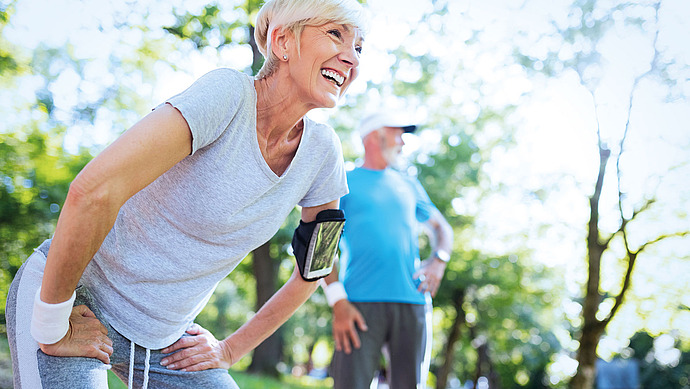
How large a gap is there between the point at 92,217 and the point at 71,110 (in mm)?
13179

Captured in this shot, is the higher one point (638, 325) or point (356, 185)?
point (356, 185)

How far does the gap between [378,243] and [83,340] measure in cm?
236

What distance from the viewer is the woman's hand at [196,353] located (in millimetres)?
1722

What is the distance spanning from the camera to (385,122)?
4035mm

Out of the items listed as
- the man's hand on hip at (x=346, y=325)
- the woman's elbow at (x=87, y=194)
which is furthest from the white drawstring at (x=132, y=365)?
the man's hand on hip at (x=346, y=325)

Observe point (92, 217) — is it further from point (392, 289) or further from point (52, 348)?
point (392, 289)

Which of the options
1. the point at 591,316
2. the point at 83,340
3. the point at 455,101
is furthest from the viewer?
the point at 455,101

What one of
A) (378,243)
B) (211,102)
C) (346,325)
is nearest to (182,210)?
(211,102)

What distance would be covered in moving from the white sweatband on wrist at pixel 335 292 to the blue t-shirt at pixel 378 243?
3.9 inches

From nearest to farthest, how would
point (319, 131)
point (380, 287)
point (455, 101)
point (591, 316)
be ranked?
1. point (319, 131)
2. point (380, 287)
3. point (591, 316)
4. point (455, 101)

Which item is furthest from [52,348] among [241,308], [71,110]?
[241,308]

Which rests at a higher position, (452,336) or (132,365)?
(132,365)

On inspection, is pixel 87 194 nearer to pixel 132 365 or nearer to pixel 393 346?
pixel 132 365

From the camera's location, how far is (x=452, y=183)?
16.8m
